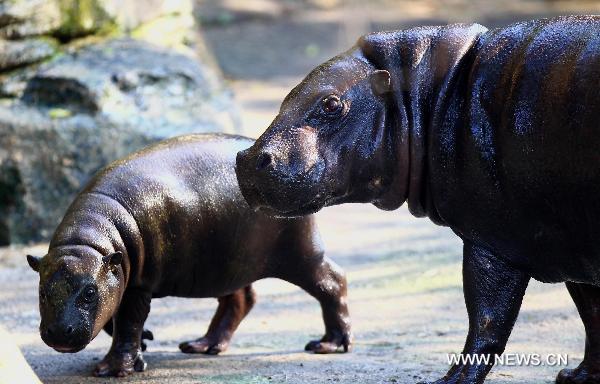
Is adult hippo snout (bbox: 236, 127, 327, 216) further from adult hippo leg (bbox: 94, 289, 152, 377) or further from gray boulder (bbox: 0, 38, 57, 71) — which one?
gray boulder (bbox: 0, 38, 57, 71)

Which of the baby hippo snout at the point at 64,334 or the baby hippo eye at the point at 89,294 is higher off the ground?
the baby hippo eye at the point at 89,294

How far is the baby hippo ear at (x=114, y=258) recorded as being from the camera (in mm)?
4910

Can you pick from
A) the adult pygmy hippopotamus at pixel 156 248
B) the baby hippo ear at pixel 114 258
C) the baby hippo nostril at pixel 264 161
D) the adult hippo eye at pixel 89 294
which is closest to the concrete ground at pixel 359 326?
the adult pygmy hippopotamus at pixel 156 248

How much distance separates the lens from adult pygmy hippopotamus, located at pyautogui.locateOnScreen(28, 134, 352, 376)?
4.89m

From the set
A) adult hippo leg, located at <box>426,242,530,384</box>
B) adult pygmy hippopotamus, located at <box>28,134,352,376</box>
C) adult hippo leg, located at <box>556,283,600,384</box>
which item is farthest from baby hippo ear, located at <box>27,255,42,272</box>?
adult hippo leg, located at <box>556,283,600,384</box>

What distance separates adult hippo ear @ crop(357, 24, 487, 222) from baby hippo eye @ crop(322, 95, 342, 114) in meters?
0.16

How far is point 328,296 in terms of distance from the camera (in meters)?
5.70

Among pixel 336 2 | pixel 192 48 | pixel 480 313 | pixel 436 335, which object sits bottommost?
pixel 336 2

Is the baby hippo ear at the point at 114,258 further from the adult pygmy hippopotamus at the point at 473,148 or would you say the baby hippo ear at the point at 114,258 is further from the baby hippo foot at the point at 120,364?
the adult pygmy hippopotamus at the point at 473,148

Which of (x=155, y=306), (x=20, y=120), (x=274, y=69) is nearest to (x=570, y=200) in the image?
(x=155, y=306)

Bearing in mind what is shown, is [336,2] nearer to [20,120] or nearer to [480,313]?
[20,120]

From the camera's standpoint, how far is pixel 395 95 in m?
4.12

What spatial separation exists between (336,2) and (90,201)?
1502cm

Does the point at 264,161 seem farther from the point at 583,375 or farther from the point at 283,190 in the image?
the point at 583,375
